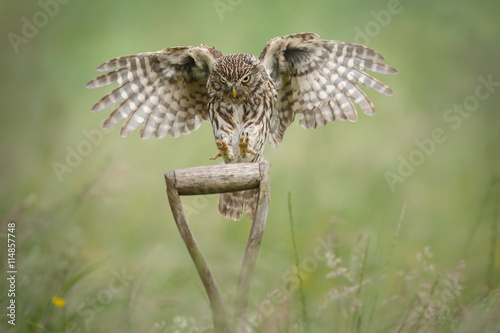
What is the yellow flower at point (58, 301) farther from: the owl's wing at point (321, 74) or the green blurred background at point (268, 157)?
the owl's wing at point (321, 74)

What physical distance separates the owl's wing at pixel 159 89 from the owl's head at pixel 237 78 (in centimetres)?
19

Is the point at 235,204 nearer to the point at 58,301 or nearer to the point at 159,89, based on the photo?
the point at 159,89

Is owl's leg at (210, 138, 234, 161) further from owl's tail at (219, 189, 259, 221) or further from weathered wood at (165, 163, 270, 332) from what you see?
weathered wood at (165, 163, 270, 332)

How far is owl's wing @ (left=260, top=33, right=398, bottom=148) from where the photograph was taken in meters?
3.98

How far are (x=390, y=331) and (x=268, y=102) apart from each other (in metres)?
1.63

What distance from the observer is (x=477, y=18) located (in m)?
6.61

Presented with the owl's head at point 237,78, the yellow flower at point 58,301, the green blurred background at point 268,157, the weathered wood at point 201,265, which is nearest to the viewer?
the weathered wood at point 201,265

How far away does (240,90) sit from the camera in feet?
12.6

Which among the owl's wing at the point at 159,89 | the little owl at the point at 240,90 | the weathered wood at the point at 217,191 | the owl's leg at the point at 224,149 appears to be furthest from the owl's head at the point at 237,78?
the weathered wood at the point at 217,191

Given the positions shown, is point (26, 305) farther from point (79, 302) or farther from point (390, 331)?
point (390, 331)

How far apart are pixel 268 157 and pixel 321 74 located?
73.0 inches

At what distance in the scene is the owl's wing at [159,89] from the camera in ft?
13.0

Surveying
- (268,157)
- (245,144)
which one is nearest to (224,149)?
A: (245,144)

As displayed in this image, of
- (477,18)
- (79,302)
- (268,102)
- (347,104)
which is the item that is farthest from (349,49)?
(477,18)
